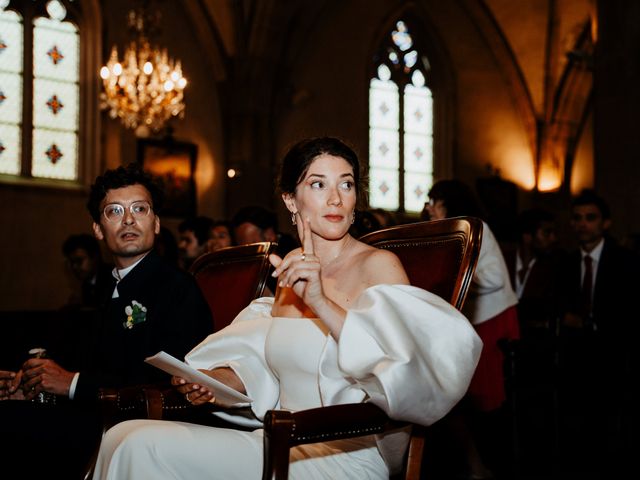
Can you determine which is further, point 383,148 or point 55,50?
point 383,148

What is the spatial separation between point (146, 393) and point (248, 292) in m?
0.99

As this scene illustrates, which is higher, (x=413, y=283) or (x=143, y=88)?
(x=143, y=88)

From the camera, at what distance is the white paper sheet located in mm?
2311

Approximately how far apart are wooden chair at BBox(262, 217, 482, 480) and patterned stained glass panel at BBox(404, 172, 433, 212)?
1214 cm

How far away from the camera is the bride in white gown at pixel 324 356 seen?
2201 mm

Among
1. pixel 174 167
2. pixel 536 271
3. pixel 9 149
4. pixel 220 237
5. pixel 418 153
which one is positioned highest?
pixel 418 153

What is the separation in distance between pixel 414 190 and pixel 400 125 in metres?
1.23

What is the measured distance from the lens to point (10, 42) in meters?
11.4

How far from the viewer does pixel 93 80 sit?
39.1 feet

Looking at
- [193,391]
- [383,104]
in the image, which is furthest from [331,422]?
[383,104]

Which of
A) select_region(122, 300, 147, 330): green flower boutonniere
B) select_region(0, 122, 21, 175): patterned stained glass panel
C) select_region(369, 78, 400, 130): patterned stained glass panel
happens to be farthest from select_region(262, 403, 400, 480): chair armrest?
select_region(369, 78, 400, 130): patterned stained glass panel

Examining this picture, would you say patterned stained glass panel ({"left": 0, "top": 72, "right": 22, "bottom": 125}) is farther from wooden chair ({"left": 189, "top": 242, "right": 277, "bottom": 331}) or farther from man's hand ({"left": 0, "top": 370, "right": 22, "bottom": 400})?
man's hand ({"left": 0, "top": 370, "right": 22, "bottom": 400})

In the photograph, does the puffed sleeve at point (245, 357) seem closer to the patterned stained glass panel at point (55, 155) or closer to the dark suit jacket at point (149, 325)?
the dark suit jacket at point (149, 325)

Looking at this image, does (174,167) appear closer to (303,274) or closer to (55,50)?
(55,50)
